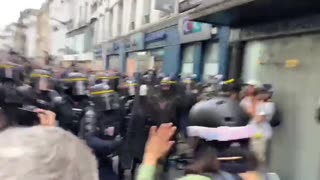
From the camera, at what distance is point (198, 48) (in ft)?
51.2

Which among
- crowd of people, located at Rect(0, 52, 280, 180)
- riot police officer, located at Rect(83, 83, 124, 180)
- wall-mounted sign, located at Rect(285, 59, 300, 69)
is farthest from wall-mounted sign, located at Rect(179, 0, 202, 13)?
riot police officer, located at Rect(83, 83, 124, 180)

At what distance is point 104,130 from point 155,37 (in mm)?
15093

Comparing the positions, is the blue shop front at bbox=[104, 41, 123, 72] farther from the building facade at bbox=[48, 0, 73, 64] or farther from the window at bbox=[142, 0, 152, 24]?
the building facade at bbox=[48, 0, 73, 64]

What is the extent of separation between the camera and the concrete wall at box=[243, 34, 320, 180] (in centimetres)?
834

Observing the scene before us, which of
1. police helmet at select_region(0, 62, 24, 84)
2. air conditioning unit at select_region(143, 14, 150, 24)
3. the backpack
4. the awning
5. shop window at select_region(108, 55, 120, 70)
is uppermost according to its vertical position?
air conditioning unit at select_region(143, 14, 150, 24)

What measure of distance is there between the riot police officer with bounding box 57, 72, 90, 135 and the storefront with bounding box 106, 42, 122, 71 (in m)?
21.1

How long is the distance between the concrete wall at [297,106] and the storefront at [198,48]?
4362mm

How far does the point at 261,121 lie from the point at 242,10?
2640mm

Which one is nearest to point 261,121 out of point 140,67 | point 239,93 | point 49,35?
point 239,93

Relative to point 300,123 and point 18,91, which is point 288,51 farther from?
point 18,91

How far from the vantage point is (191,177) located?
2.55 m

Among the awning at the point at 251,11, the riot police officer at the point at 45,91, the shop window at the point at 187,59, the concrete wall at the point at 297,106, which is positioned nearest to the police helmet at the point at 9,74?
the riot police officer at the point at 45,91

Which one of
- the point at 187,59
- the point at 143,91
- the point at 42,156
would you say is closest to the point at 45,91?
the point at 143,91

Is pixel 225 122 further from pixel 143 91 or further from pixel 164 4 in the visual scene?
pixel 164 4
